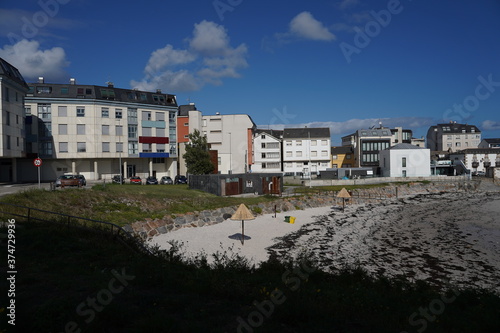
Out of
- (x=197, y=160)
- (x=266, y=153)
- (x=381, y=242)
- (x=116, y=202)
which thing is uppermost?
(x=266, y=153)

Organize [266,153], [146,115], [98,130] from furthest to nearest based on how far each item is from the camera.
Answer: [266,153]
[146,115]
[98,130]

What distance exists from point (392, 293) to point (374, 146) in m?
85.3

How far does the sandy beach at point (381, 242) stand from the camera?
18016 millimetres

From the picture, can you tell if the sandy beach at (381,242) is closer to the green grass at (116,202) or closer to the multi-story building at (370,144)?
the green grass at (116,202)

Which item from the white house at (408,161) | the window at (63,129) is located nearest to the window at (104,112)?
the window at (63,129)

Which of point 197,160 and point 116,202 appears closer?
point 116,202

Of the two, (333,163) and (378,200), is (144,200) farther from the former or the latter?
(333,163)

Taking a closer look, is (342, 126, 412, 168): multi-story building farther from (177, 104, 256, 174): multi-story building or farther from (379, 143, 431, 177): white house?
(177, 104, 256, 174): multi-story building

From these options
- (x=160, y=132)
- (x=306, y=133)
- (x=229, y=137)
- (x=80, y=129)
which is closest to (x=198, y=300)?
(x=80, y=129)

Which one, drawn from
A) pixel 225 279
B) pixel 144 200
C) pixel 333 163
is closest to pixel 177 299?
Result: pixel 225 279

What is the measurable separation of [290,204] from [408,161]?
1855 inches

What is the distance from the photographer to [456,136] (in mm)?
118875

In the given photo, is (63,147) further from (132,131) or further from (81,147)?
(132,131)

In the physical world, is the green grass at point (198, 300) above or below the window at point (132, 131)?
below
